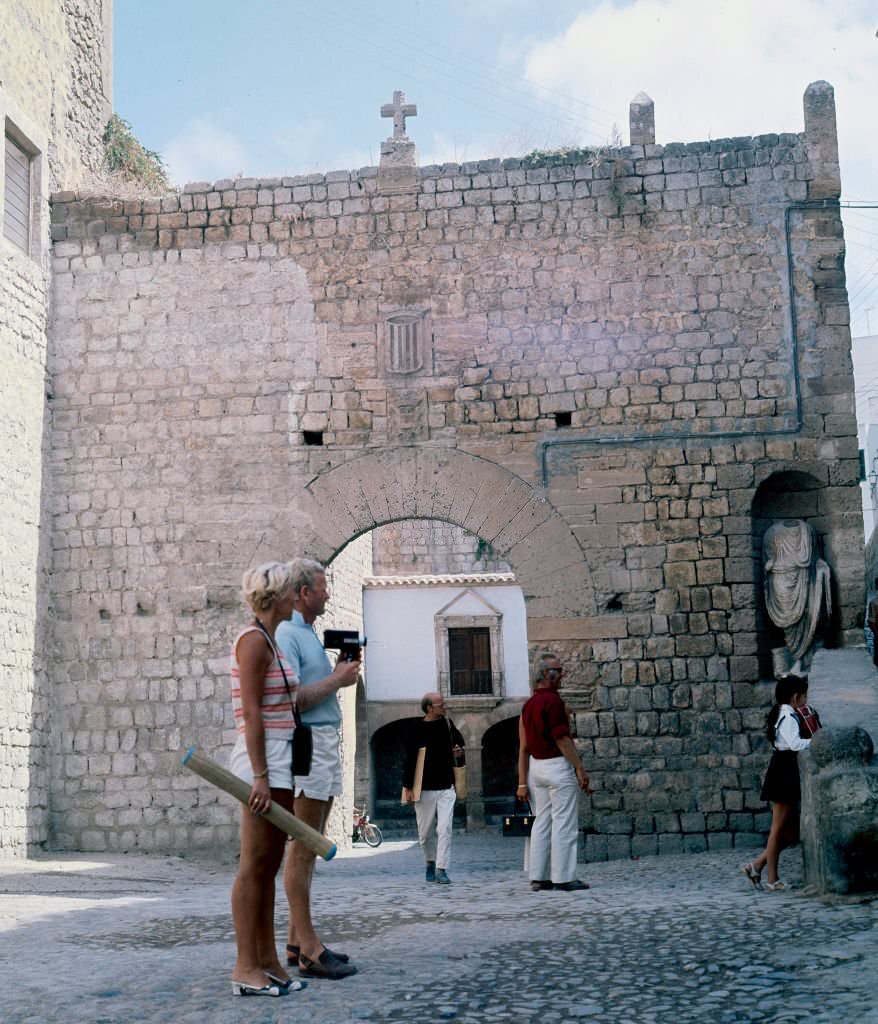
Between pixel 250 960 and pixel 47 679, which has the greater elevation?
pixel 47 679

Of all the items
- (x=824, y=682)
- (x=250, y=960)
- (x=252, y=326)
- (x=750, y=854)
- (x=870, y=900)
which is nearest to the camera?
(x=250, y=960)

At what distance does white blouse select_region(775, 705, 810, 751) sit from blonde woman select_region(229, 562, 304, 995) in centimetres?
326

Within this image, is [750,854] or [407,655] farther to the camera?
[407,655]

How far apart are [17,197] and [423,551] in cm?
1735

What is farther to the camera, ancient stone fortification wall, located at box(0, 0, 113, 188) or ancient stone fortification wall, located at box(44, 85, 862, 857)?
ancient stone fortification wall, located at box(0, 0, 113, 188)

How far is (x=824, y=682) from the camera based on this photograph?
304 inches

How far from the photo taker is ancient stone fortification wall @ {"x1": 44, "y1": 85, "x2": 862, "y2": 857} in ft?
33.1

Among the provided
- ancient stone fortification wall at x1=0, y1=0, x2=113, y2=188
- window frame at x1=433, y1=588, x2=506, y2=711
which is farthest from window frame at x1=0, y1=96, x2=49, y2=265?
window frame at x1=433, y1=588, x2=506, y2=711

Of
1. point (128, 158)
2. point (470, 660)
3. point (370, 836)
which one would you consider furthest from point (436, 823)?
point (470, 660)

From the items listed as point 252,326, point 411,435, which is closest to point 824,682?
point 411,435

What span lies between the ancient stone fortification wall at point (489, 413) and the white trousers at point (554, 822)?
7.45 feet

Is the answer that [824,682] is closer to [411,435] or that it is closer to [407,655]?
[411,435]

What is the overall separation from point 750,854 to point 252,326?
607 cm

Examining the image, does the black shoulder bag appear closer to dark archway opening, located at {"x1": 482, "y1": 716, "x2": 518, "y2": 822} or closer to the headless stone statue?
the headless stone statue
